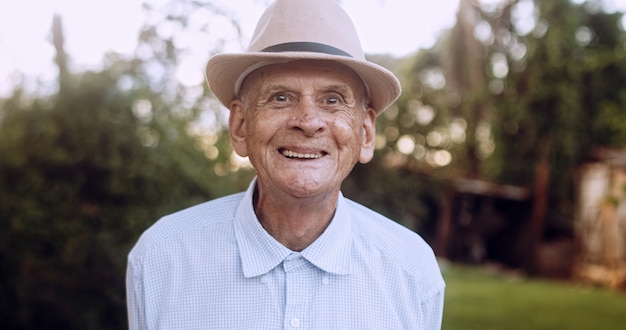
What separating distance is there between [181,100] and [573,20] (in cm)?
1828

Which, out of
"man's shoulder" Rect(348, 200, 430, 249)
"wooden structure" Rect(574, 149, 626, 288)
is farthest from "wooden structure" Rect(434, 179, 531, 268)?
"man's shoulder" Rect(348, 200, 430, 249)

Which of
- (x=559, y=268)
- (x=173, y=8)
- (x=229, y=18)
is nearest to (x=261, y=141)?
(x=229, y=18)

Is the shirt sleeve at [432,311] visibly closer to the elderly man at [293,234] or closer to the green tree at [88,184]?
the elderly man at [293,234]

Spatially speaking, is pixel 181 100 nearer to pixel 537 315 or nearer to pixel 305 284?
pixel 305 284

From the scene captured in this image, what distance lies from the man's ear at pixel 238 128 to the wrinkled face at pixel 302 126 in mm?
103

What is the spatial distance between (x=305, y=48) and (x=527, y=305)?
A: 11394 mm

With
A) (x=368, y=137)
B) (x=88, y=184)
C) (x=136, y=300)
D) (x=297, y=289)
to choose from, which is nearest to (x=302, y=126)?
(x=368, y=137)

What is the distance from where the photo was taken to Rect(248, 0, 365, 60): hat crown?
2.09 meters

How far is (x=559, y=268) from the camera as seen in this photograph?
63.5ft

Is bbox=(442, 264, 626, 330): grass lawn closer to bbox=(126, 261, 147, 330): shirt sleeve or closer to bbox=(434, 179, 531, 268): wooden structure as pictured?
bbox=(434, 179, 531, 268): wooden structure

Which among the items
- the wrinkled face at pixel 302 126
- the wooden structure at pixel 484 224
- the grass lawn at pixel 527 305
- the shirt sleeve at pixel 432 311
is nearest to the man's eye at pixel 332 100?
the wrinkled face at pixel 302 126

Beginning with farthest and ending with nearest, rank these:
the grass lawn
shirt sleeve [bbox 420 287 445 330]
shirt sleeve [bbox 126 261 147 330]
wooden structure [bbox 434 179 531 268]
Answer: wooden structure [bbox 434 179 531 268] < the grass lawn < shirt sleeve [bbox 420 287 445 330] < shirt sleeve [bbox 126 261 147 330]

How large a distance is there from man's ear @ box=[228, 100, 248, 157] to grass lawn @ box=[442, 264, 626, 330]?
7895 millimetres

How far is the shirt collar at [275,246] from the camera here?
2102 mm
